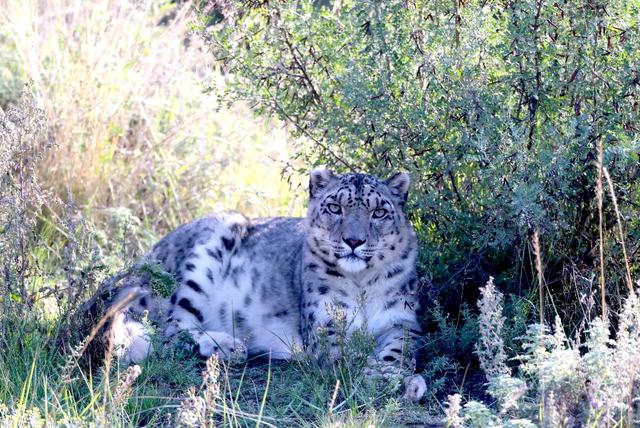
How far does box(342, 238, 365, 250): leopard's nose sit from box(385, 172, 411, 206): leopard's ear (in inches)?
16.0

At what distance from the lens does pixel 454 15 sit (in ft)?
20.6

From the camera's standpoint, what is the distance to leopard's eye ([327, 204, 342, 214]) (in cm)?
646

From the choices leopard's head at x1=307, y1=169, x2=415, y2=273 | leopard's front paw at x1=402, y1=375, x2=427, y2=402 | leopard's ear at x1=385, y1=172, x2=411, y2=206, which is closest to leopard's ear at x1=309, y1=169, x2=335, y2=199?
leopard's head at x1=307, y1=169, x2=415, y2=273

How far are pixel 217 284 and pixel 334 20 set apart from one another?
6.40 ft

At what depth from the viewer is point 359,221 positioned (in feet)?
20.9

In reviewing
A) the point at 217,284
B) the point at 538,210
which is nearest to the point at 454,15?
the point at 538,210

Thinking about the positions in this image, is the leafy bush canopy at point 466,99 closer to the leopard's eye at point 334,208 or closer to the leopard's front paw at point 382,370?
the leopard's eye at point 334,208

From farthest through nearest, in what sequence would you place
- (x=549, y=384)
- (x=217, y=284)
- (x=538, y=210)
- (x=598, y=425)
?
(x=217, y=284)
(x=538, y=210)
(x=549, y=384)
(x=598, y=425)

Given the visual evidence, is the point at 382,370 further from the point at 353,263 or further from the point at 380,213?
the point at 380,213

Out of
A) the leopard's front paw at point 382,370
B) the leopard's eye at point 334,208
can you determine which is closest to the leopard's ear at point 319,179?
the leopard's eye at point 334,208

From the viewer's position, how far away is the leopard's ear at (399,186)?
6430 mm

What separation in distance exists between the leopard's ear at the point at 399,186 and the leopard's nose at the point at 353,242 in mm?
407

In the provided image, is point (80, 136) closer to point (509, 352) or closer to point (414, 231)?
point (414, 231)

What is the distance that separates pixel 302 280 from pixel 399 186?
2.94ft
